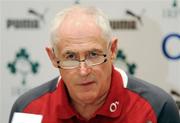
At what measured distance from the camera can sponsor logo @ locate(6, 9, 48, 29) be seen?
5.83 feet

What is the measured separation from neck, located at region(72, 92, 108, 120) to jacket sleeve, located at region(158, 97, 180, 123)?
0.19m

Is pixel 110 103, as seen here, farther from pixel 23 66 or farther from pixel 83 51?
pixel 23 66

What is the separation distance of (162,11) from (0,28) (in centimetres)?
69

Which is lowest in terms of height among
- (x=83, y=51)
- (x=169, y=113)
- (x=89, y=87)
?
(x=169, y=113)

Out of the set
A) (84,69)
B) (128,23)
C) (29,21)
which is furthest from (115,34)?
(84,69)

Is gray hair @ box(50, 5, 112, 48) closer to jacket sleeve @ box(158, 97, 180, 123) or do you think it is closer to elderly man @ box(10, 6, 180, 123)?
elderly man @ box(10, 6, 180, 123)

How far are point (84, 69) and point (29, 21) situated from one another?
0.70m

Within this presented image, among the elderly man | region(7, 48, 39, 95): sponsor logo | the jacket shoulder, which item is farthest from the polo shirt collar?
region(7, 48, 39, 95): sponsor logo

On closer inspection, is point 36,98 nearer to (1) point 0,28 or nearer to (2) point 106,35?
(2) point 106,35

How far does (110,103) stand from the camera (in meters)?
1.30

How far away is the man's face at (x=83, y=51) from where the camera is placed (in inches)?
46.2

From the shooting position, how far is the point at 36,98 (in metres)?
1.43

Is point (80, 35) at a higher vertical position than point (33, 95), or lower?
higher

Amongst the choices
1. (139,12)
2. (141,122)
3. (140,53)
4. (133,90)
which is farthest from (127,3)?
(141,122)
